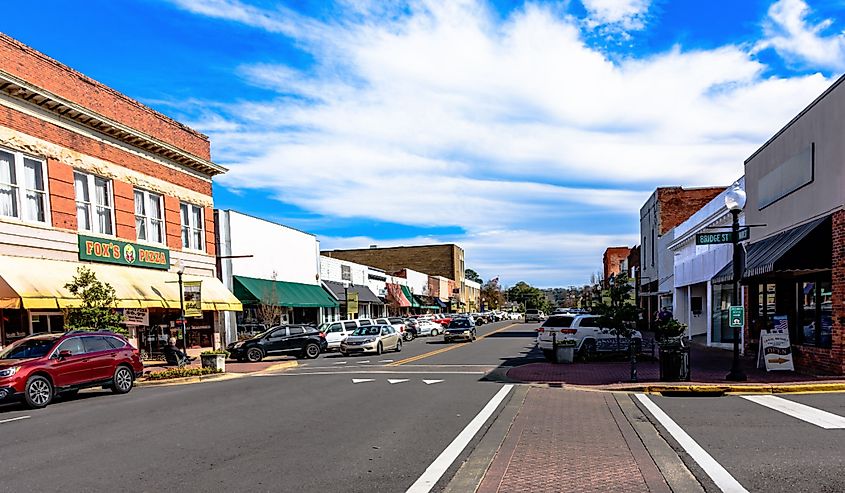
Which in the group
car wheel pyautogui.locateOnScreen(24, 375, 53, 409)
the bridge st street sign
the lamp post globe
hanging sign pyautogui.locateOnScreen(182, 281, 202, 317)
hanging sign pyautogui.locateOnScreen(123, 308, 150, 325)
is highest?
the lamp post globe

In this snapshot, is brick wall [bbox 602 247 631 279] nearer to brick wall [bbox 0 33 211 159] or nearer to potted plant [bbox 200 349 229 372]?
brick wall [bbox 0 33 211 159]

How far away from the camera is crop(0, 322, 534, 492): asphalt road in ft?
23.7

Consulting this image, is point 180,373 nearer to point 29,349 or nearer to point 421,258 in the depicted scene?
point 29,349

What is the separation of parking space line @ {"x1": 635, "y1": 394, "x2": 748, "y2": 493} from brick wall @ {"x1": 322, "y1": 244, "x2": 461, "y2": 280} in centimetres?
9366

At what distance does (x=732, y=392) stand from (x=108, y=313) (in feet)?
55.5

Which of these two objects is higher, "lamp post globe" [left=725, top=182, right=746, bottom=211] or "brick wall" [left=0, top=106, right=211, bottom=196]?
"brick wall" [left=0, top=106, right=211, bottom=196]

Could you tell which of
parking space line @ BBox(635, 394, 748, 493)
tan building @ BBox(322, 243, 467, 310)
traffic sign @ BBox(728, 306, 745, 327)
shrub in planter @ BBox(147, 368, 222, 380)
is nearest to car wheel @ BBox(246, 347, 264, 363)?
shrub in planter @ BBox(147, 368, 222, 380)

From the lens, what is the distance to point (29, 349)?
14672 millimetres

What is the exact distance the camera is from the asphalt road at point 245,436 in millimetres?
7230

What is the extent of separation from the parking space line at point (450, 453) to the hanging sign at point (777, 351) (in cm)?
762

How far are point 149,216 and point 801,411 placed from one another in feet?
77.9

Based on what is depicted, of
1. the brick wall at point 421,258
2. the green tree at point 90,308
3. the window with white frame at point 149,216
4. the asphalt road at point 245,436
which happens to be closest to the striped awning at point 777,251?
the asphalt road at point 245,436

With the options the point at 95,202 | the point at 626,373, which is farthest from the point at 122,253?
the point at 626,373

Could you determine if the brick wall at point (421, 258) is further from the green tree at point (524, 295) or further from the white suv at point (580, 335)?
the white suv at point (580, 335)
